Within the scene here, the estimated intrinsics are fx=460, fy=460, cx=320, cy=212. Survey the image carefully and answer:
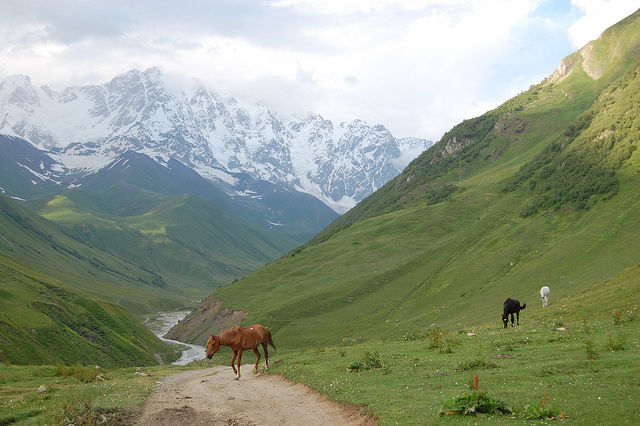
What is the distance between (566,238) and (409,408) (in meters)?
80.6

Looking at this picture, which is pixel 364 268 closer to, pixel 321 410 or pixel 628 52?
pixel 321 410

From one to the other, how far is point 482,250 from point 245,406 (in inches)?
3428

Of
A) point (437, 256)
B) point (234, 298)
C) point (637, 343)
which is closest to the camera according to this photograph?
point (637, 343)

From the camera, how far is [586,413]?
1452 centimetres

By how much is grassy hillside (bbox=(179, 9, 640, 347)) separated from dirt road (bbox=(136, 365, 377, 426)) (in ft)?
86.3

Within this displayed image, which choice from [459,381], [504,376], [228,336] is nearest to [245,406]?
[228,336]

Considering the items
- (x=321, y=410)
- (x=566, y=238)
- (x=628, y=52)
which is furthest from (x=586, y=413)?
(x=628, y=52)

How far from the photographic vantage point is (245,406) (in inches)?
854

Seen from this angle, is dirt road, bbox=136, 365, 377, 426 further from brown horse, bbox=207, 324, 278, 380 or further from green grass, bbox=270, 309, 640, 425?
brown horse, bbox=207, 324, 278, 380

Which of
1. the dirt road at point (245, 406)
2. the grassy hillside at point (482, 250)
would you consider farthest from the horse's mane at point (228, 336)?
the grassy hillside at point (482, 250)

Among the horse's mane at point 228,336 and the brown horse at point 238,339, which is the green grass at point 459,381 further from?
the horse's mane at point 228,336

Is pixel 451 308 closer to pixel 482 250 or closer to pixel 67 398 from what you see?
pixel 482 250

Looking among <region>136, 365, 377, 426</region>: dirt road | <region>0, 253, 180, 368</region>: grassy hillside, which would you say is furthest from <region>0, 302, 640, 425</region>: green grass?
<region>0, 253, 180, 368</region>: grassy hillside

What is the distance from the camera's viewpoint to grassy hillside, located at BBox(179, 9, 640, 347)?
74250mm
